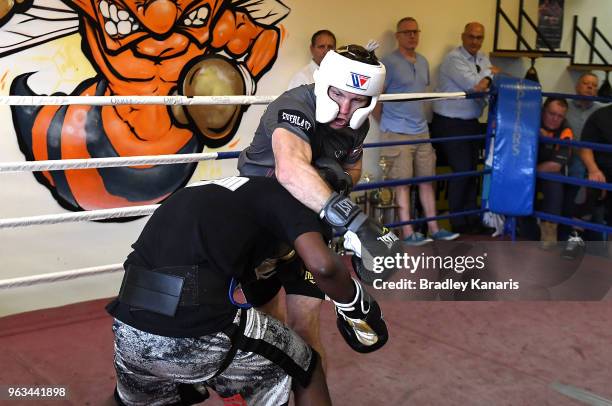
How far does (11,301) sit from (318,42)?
8.58 feet

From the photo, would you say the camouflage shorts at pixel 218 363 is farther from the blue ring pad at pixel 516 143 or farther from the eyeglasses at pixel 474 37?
the eyeglasses at pixel 474 37

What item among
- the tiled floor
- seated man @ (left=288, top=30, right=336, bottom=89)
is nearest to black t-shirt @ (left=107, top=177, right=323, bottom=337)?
the tiled floor

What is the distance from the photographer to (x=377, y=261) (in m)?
2.33

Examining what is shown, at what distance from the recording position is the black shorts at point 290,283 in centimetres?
250

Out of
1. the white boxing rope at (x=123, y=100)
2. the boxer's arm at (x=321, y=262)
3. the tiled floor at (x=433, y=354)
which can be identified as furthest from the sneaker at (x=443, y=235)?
the boxer's arm at (x=321, y=262)

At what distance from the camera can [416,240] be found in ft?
19.1

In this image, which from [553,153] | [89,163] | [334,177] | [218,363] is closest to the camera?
[218,363]

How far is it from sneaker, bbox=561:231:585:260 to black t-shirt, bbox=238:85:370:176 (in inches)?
136

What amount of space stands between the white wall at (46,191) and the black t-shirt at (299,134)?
7.01ft

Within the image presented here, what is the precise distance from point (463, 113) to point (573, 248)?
1.36 meters

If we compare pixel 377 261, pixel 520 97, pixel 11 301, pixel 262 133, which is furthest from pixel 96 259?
pixel 520 97

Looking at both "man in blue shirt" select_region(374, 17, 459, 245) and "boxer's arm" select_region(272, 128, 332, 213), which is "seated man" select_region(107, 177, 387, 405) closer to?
"boxer's arm" select_region(272, 128, 332, 213)

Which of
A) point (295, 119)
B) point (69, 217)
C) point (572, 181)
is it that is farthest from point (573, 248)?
point (295, 119)

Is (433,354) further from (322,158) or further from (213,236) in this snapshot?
(213,236)
